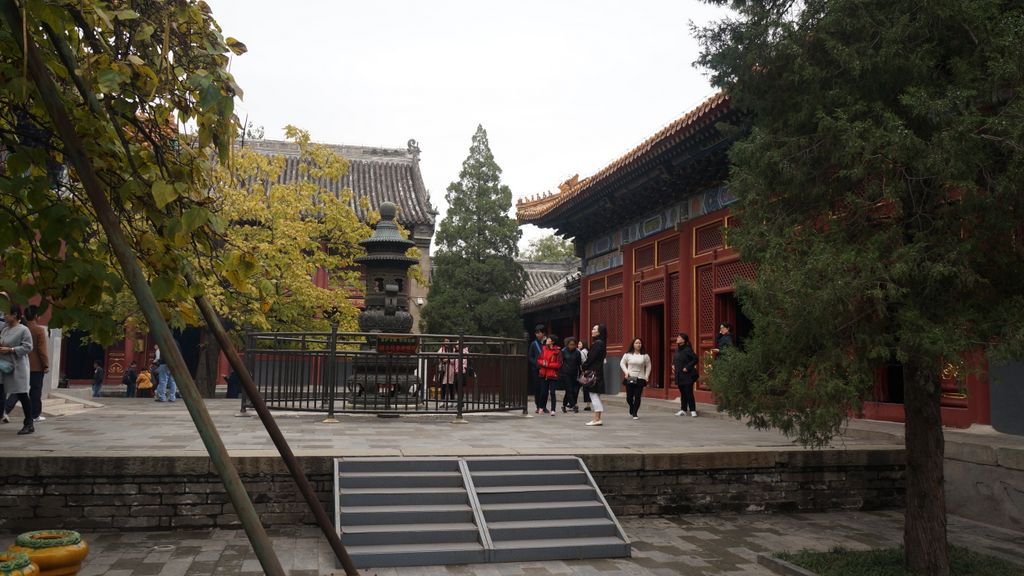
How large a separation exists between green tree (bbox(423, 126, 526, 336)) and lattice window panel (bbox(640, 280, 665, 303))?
9.01m

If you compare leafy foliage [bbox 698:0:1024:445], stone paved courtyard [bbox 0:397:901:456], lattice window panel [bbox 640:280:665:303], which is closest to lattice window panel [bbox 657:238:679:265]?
lattice window panel [bbox 640:280:665:303]

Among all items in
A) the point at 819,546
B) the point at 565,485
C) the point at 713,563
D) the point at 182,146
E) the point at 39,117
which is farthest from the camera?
the point at 565,485

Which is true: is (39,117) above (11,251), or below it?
above

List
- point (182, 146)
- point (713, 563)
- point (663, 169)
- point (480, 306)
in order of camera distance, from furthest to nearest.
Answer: point (480, 306), point (663, 169), point (713, 563), point (182, 146)

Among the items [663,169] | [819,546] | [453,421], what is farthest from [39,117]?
[663,169]

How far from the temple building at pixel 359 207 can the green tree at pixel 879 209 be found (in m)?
19.3

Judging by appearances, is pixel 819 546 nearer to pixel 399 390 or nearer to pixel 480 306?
pixel 399 390

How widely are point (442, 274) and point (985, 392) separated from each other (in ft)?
61.9

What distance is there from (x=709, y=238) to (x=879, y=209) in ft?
27.9

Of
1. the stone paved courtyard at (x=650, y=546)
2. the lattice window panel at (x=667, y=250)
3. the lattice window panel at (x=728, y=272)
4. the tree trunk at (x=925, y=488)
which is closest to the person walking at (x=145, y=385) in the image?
the lattice window panel at (x=667, y=250)

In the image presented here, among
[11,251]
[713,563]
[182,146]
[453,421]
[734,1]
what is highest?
[734,1]

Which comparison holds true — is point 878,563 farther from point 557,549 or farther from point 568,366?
point 568,366

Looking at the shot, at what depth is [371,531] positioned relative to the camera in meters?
5.82

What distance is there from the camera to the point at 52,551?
3406 mm
